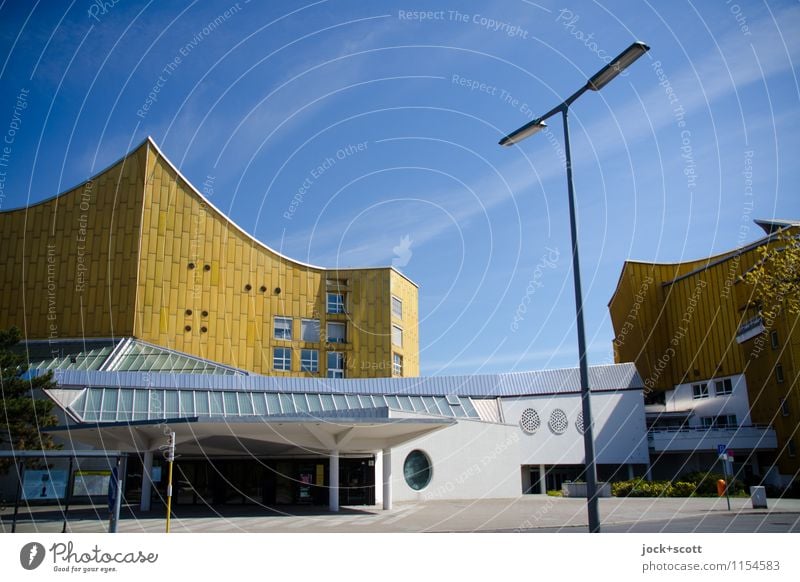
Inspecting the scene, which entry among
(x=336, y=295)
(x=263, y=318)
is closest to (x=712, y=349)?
(x=336, y=295)

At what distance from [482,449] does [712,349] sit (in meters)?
24.8

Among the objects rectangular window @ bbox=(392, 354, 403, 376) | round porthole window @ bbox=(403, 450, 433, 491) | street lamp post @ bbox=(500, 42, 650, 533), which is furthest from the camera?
rectangular window @ bbox=(392, 354, 403, 376)

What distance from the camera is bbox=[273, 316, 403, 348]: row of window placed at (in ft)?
194

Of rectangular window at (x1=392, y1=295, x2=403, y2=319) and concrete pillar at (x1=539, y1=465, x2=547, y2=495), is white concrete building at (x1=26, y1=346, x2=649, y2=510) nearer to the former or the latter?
concrete pillar at (x1=539, y1=465, x2=547, y2=495)

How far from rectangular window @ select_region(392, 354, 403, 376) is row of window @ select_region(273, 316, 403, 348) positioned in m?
1.25

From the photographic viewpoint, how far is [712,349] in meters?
59.2

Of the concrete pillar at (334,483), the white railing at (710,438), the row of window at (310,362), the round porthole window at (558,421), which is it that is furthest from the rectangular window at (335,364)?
the concrete pillar at (334,483)

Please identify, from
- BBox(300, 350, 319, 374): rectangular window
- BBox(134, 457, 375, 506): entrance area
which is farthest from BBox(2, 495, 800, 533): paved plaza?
BBox(300, 350, 319, 374): rectangular window

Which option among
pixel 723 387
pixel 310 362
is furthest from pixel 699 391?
pixel 310 362

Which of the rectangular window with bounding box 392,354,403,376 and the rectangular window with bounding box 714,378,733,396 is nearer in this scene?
the rectangular window with bounding box 714,378,733,396

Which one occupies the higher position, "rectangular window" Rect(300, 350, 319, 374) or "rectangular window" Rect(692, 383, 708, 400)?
"rectangular window" Rect(300, 350, 319, 374)

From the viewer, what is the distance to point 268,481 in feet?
130

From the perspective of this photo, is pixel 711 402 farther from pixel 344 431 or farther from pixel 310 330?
pixel 344 431
